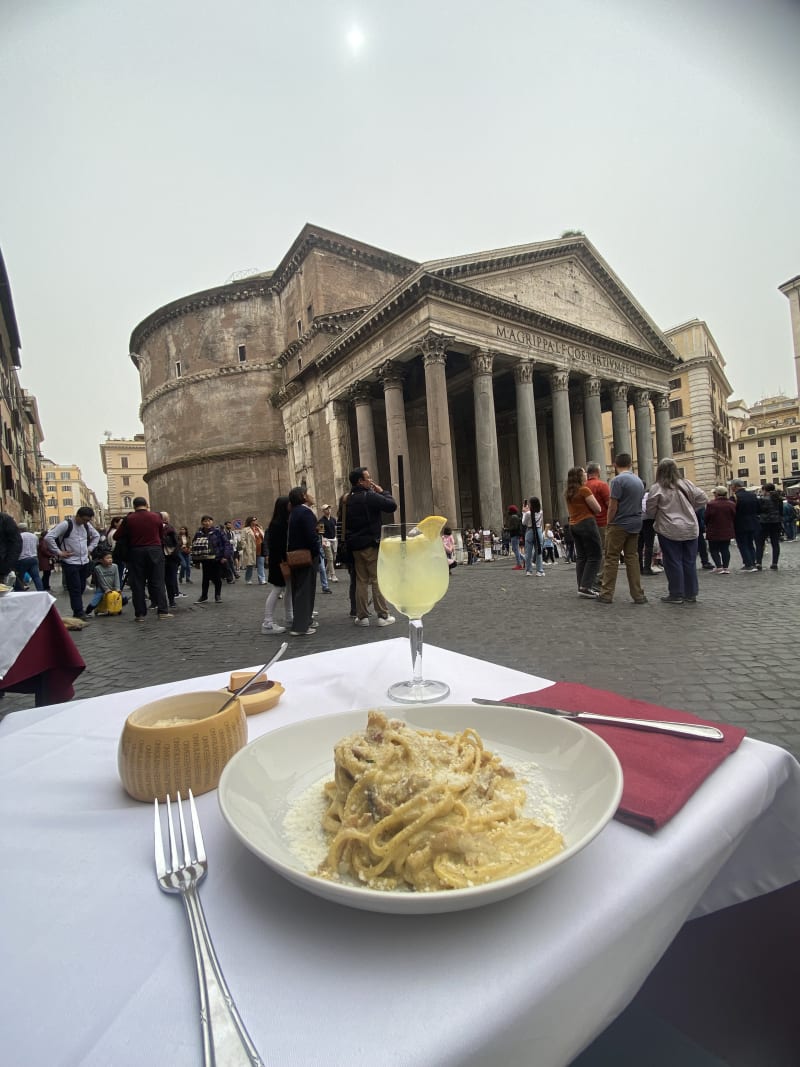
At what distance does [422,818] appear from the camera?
63 centimetres

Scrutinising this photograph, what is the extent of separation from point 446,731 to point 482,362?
20.4 metres

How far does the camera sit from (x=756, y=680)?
3791mm

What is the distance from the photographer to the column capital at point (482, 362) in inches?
781

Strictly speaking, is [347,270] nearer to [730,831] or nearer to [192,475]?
[192,475]

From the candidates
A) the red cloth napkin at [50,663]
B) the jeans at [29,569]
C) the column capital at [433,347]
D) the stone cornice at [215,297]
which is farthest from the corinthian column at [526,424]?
the red cloth napkin at [50,663]

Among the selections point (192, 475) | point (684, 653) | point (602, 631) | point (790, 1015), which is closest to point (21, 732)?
point (790, 1015)

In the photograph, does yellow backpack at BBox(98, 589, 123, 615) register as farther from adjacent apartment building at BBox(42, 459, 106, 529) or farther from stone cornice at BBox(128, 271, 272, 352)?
adjacent apartment building at BBox(42, 459, 106, 529)

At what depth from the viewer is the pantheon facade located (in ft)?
65.3

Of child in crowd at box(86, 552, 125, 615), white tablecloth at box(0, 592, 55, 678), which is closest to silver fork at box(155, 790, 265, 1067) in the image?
white tablecloth at box(0, 592, 55, 678)

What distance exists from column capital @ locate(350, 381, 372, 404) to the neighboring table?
66.9ft

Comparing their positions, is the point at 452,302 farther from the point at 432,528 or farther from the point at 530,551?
the point at 432,528

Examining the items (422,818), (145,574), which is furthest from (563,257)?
(422,818)

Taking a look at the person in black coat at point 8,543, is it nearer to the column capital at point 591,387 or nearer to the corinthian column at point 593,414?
the corinthian column at point 593,414

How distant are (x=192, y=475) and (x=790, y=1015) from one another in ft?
111
